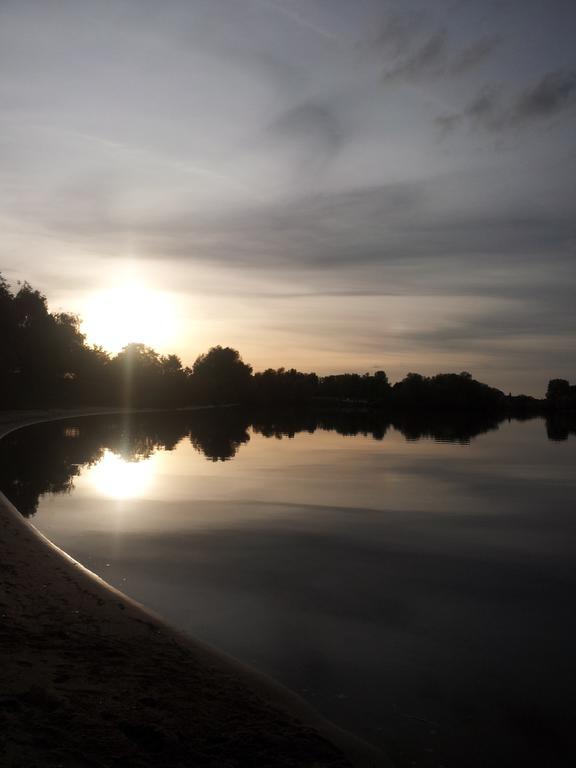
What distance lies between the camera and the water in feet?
21.5

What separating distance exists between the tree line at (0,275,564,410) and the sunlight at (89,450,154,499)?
3578 centimetres

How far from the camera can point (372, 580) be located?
36.0ft

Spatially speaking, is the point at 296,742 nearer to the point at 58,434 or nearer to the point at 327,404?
the point at 58,434

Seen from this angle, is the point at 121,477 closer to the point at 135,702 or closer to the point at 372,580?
the point at 372,580

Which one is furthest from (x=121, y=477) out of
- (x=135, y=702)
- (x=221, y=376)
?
(x=221, y=376)

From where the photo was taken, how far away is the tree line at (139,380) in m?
73.2

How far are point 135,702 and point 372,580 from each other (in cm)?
568

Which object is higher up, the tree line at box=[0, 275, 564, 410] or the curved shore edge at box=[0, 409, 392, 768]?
the tree line at box=[0, 275, 564, 410]

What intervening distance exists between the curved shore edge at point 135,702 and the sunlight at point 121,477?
11267 mm

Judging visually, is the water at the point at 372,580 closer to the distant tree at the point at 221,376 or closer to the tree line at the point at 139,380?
the tree line at the point at 139,380

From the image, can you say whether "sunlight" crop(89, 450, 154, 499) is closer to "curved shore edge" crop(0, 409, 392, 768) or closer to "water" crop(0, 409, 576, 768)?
"water" crop(0, 409, 576, 768)

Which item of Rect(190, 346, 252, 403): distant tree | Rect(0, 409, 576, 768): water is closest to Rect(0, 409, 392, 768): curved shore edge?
Rect(0, 409, 576, 768): water

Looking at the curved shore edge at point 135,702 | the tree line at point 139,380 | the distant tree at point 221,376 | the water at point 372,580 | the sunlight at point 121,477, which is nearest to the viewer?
the curved shore edge at point 135,702

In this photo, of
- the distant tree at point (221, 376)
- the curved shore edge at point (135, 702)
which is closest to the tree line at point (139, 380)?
the distant tree at point (221, 376)
